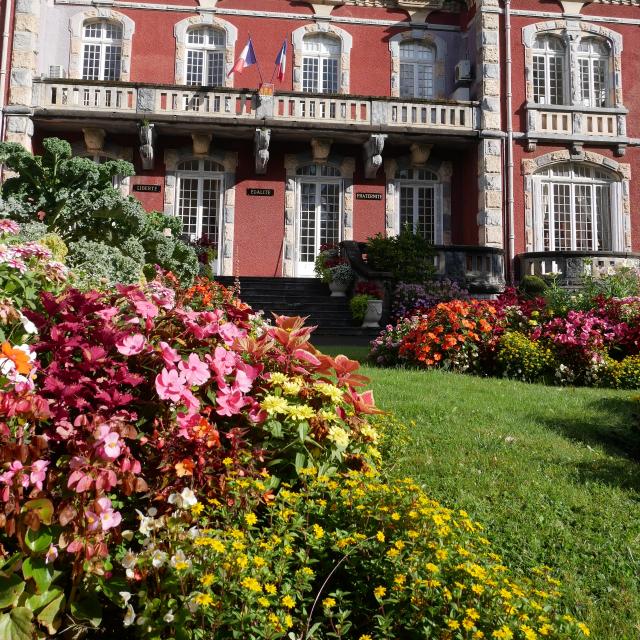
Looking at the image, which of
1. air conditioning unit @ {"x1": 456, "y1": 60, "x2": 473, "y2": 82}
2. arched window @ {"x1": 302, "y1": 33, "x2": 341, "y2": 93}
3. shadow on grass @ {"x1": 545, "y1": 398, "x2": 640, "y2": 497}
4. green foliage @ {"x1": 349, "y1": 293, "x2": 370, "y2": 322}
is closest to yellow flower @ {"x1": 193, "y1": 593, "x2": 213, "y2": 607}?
shadow on grass @ {"x1": 545, "y1": 398, "x2": 640, "y2": 497}

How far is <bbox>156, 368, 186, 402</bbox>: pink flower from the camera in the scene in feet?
6.91

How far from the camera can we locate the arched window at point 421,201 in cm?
1581

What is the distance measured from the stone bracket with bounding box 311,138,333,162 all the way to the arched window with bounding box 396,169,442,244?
220cm

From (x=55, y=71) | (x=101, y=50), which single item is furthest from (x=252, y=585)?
(x=101, y=50)

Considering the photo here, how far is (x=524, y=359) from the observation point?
7297 millimetres

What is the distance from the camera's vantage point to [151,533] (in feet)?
6.72

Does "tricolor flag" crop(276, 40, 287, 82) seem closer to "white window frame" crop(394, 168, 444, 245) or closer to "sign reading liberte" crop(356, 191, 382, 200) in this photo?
"sign reading liberte" crop(356, 191, 382, 200)

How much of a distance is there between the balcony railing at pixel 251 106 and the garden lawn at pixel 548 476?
1036cm

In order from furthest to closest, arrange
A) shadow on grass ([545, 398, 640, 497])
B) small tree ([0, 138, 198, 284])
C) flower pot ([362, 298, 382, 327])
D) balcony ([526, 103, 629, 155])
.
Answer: balcony ([526, 103, 629, 155]), flower pot ([362, 298, 382, 327]), small tree ([0, 138, 198, 284]), shadow on grass ([545, 398, 640, 497])

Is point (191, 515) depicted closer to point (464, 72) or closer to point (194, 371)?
point (194, 371)

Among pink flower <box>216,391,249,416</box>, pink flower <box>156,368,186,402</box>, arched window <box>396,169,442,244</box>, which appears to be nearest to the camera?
pink flower <box>156,368,186,402</box>

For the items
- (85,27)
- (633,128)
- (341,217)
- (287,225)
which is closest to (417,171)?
(341,217)

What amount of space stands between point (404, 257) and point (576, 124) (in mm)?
7066

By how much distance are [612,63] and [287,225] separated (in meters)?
10.4
